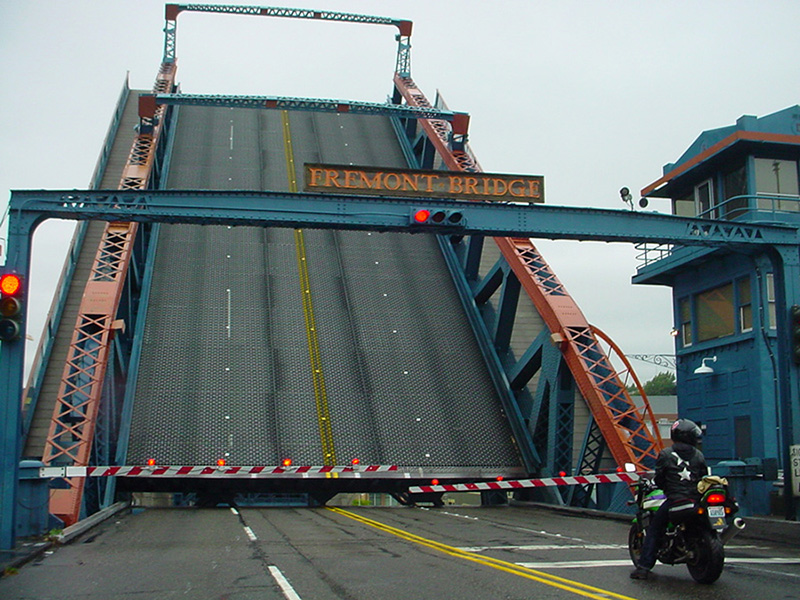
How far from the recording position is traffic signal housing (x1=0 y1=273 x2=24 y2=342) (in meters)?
12.0

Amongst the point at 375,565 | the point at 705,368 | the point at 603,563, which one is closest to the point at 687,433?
the point at 603,563

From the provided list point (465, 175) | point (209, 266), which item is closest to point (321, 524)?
point (465, 175)

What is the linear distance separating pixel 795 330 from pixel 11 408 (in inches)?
495

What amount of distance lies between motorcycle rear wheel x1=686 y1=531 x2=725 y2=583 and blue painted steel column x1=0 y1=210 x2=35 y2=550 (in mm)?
8644

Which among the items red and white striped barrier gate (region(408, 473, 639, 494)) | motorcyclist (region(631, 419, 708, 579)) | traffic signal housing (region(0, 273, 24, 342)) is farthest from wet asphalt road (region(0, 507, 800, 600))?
traffic signal housing (region(0, 273, 24, 342))

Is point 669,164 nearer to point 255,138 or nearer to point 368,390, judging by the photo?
point 368,390

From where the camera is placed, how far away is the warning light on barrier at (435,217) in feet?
50.9

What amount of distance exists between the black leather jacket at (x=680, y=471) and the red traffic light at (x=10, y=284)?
9076mm

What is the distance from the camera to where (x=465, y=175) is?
1609 cm

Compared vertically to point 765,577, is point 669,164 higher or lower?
higher

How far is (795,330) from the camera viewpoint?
14211 millimetres

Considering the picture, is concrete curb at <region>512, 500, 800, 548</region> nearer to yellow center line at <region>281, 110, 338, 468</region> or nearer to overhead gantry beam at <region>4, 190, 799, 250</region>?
overhead gantry beam at <region>4, 190, 799, 250</region>

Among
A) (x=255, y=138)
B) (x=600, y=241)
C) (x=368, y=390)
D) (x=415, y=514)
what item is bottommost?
(x=415, y=514)

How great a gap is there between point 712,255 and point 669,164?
11.4 feet
